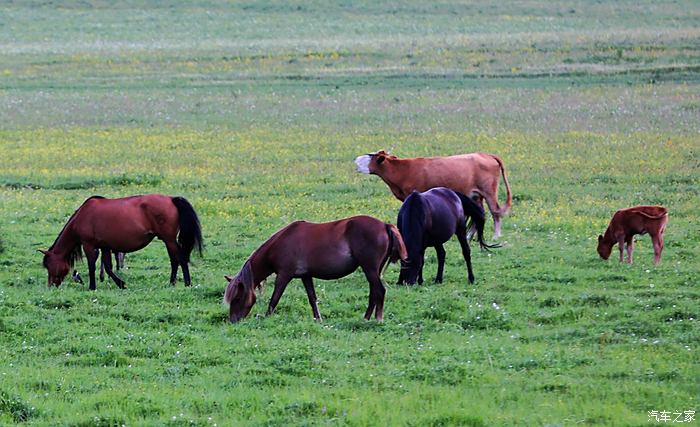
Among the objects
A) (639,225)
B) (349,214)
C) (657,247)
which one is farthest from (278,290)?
(349,214)

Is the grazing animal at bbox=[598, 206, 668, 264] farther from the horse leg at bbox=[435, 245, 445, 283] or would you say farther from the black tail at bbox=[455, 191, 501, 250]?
the horse leg at bbox=[435, 245, 445, 283]

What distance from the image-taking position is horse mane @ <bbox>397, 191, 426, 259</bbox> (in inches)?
497

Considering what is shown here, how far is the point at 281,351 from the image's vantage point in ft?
32.1

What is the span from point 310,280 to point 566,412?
3.80 metres

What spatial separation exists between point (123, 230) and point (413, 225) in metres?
3.38

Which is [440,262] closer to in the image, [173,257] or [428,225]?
[428,225]

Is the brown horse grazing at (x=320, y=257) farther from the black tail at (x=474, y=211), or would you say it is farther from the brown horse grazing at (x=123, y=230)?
the black tail at (x=474, y=211)

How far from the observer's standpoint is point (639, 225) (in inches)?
539

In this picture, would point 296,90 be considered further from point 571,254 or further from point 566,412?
point 566,412

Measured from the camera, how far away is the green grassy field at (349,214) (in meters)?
8.65

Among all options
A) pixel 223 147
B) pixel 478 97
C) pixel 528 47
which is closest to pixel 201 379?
pixel 223 147

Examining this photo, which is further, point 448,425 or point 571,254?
point 571,254

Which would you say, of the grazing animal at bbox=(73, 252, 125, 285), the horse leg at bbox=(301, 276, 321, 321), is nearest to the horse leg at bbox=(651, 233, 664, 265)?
the horse leg at bbox=(301, 276, 321, 321)

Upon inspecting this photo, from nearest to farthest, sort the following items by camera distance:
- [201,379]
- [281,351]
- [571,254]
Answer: [201,379] < [281,351] < [571,254]
